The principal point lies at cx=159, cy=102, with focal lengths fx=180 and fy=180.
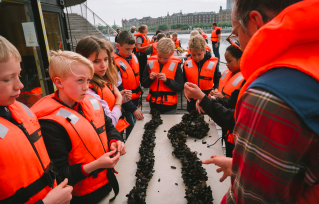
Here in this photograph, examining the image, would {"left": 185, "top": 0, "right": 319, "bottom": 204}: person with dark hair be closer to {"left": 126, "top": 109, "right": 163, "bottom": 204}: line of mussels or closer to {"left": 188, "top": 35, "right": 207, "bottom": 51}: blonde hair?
{"left": 126, "top": 109, "right": 163, "bottom": 204}: line of mussels

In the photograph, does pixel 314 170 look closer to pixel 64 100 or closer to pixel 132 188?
pixel 132 188

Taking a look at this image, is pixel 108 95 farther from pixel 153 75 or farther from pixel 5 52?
pixel 5 52

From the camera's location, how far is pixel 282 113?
0.55m

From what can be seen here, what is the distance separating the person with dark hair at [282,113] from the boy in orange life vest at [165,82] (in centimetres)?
249

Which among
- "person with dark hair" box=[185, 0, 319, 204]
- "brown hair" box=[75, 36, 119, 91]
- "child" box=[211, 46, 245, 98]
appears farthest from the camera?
"child" box=[211, 46, 245, 98]

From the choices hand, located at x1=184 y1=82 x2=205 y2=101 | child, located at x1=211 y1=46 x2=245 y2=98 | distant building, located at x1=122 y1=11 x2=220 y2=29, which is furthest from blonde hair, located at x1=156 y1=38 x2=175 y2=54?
distant building, located at x1=122 y1=11 x2=220 y2=29

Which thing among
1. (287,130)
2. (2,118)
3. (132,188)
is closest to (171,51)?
(132,188)

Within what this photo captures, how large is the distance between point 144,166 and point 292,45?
1427mm

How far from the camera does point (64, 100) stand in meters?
1.47

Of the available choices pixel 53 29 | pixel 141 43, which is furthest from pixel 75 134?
pixel 141 43

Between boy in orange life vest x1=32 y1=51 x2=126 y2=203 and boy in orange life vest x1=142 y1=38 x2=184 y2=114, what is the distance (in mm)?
1752

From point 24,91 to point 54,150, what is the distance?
11.3 feet

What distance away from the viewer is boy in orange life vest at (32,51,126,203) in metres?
1.29

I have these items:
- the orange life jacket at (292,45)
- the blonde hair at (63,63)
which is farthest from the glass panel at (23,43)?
the orange life jacket at (292,45)
